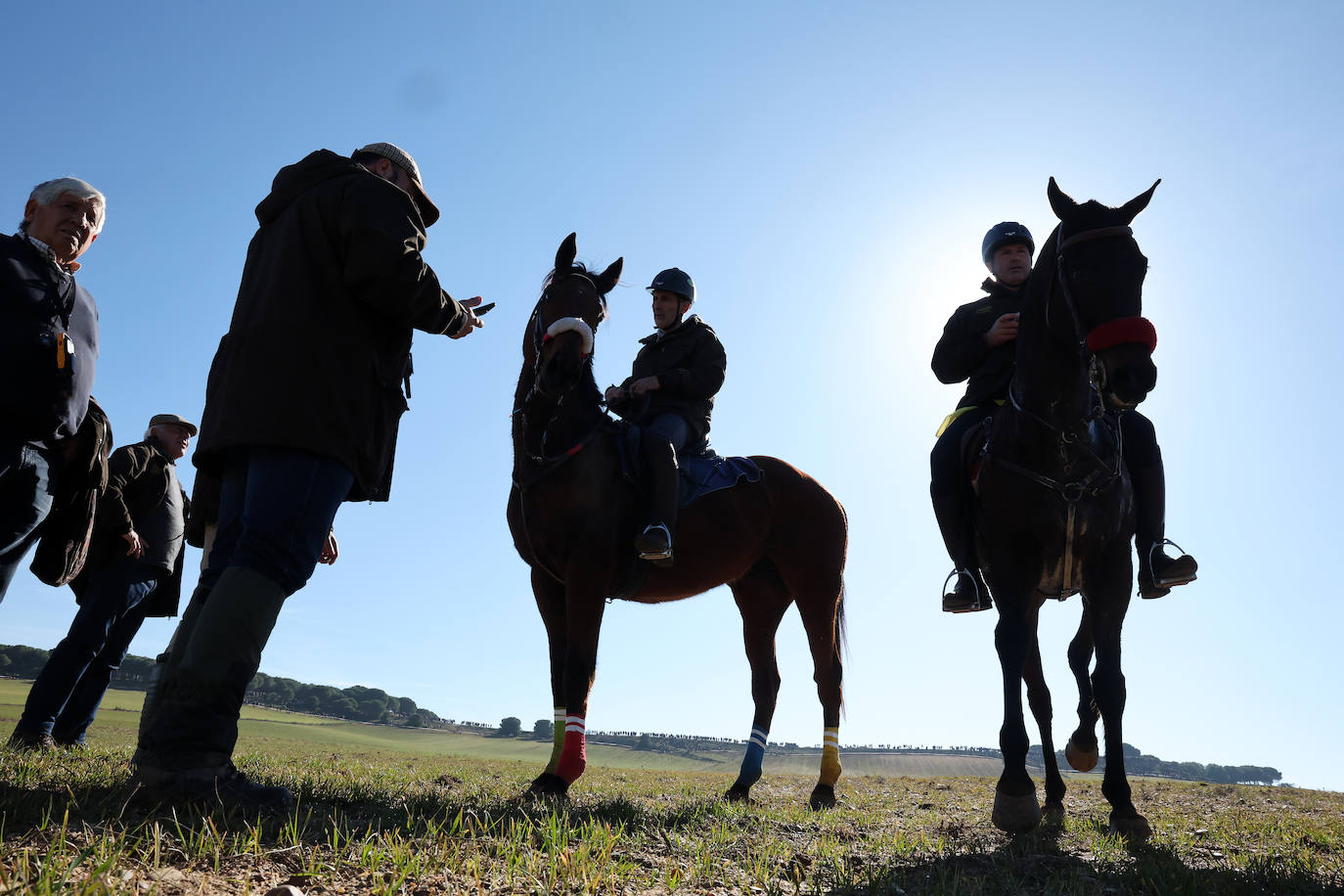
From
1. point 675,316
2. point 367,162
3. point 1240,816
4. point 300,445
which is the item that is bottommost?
point 1240,816

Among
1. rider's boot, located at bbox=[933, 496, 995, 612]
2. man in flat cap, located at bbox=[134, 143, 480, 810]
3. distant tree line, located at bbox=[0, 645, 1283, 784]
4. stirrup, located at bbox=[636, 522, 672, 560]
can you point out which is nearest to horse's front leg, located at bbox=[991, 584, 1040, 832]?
rider's boot, located at bbox=[933, 496, 995, 612]

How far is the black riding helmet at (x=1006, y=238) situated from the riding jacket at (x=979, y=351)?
297 mm

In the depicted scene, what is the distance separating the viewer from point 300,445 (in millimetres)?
3285

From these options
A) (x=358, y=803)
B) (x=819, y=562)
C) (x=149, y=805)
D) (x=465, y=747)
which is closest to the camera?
(x=149, y=805)

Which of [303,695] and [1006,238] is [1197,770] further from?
[1006,238]

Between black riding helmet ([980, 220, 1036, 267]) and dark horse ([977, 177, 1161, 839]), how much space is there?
1386 mm

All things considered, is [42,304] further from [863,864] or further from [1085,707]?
[1085,707]

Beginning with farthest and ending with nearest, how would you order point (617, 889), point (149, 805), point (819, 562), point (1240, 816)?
1. point (819, 562)
2. point (1240, 816)
3. point (149, 805)
4. point (617, 889)

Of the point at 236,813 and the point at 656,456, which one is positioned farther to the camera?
the point at 656,456

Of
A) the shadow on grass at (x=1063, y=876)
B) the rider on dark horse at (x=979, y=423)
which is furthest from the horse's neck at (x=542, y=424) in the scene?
the shadow on grass at (x=1063, y=876)

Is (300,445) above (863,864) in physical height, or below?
above

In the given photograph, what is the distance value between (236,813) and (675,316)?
6.12 metres

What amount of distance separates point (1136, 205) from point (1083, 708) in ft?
12.8

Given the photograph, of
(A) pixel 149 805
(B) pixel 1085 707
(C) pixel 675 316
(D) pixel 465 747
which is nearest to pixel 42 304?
(A) pixel 149 805
